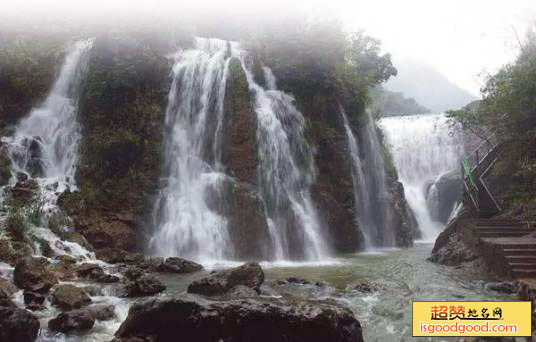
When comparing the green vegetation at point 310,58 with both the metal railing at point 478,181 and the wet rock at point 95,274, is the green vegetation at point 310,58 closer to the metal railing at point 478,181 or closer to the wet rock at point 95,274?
the metal railing at point 478,181

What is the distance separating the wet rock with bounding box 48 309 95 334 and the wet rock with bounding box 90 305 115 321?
0.31 metres

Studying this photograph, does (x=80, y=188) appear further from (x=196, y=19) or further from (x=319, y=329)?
(x=196, y=19)

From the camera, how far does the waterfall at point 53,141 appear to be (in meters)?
16.4

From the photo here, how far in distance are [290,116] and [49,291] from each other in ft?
44.5

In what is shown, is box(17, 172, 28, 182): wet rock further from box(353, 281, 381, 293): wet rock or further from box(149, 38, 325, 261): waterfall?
box(353, 281, 381, 293): wet rock

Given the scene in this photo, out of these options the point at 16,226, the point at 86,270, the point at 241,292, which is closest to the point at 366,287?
the point at 241,292

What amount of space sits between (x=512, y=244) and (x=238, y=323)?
7.56m

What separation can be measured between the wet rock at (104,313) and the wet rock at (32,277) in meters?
1.77

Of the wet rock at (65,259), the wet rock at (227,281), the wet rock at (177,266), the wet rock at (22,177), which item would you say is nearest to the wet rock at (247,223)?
the wet rock at (177,266)

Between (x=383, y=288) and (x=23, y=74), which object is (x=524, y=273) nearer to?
(x=383, y=288)

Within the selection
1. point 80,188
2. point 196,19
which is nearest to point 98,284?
point 80,188

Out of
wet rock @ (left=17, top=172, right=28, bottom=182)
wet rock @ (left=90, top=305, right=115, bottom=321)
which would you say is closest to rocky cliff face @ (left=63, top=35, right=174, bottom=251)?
wet rock @ (left=17, top=172, right=28, bottom=182)

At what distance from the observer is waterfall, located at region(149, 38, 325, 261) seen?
16.4 meters

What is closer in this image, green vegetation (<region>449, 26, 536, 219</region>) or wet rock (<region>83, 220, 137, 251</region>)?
green vegetation (<region>449, 26, 536, 219</region>)
